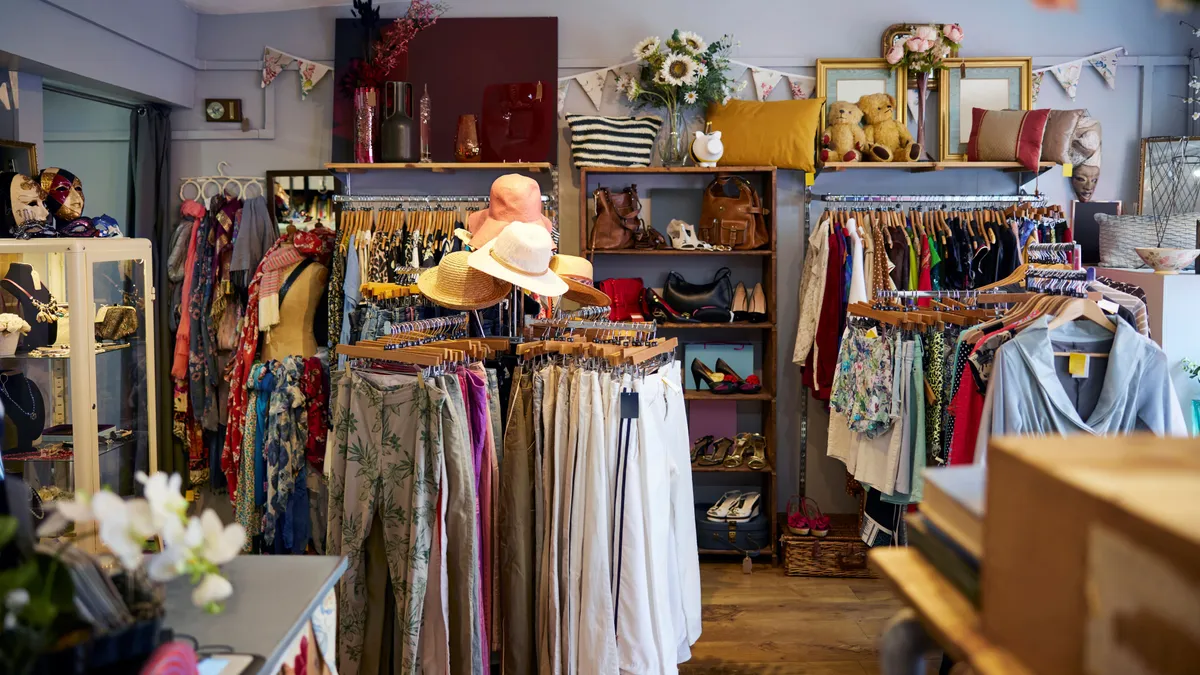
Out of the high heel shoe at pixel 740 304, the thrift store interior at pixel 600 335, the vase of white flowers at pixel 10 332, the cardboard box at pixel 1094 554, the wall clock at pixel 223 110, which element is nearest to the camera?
the cardboard box at pixel 1094 554

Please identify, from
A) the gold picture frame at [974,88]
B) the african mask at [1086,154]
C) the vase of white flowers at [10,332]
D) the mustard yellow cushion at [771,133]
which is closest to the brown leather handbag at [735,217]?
the mustard yellow cushion at [771,133]

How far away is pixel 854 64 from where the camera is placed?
190 inches

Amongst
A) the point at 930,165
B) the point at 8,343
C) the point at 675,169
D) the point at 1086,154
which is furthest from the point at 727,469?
the point at 8,343

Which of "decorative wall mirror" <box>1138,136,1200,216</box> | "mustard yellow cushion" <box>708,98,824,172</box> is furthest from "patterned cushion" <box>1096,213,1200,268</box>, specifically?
"mustard yellow cushion" <box>708,98,824,172</box>

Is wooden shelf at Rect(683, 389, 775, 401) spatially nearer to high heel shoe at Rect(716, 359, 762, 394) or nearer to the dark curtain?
high heel shoe at Rect(716, 359, 762, 394)

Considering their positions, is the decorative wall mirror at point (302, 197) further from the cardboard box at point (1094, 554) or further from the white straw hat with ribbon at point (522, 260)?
the cardboard box at point (1094, 554)

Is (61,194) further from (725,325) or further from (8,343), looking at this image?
(725,325)

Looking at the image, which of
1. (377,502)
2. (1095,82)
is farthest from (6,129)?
(1095,82)

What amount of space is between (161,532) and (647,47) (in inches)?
160

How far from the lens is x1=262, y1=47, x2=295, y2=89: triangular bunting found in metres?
4.97

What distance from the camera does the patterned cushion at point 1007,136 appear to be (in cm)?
454

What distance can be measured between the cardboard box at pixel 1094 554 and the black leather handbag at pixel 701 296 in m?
3.88

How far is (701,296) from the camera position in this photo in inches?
186

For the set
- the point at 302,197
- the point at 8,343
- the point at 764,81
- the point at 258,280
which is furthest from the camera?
the point at 302,197
